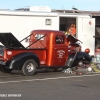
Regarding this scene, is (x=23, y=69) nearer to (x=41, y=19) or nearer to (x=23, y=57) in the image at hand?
(x=23, y=57)

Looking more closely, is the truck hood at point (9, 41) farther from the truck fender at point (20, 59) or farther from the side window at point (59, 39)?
the side window at point (59, 39)

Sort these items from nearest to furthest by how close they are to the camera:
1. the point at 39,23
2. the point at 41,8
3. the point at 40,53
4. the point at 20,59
A: 1. the point at 20,59
2. the point at 40,53
3. the point at 39,23
4. the point at 41,8

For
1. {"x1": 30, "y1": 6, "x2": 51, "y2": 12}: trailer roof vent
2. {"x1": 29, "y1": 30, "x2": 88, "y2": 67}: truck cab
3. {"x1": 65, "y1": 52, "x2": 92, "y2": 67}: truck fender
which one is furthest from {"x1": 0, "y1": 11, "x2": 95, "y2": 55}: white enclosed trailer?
{"x1": 65, "y1": 52, "x2": 92, "y2": 67}: truck fender

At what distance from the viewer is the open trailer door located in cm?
2120

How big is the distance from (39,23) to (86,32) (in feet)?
11.4

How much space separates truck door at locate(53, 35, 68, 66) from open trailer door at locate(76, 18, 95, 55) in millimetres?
5278

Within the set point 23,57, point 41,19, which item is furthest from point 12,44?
point 41,19

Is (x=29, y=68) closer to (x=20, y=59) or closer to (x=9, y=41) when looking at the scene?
(x=20, y=59)

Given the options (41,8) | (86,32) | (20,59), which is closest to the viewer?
(20,59)

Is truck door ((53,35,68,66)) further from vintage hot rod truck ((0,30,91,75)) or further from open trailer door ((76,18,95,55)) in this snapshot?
open trailer door ((76,18,95,55))

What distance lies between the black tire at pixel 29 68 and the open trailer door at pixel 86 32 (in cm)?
673

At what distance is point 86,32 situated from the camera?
70.5 feet

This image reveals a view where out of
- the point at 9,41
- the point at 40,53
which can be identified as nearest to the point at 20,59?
the point at 9,41

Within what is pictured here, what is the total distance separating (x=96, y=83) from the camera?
12859 millimetres
